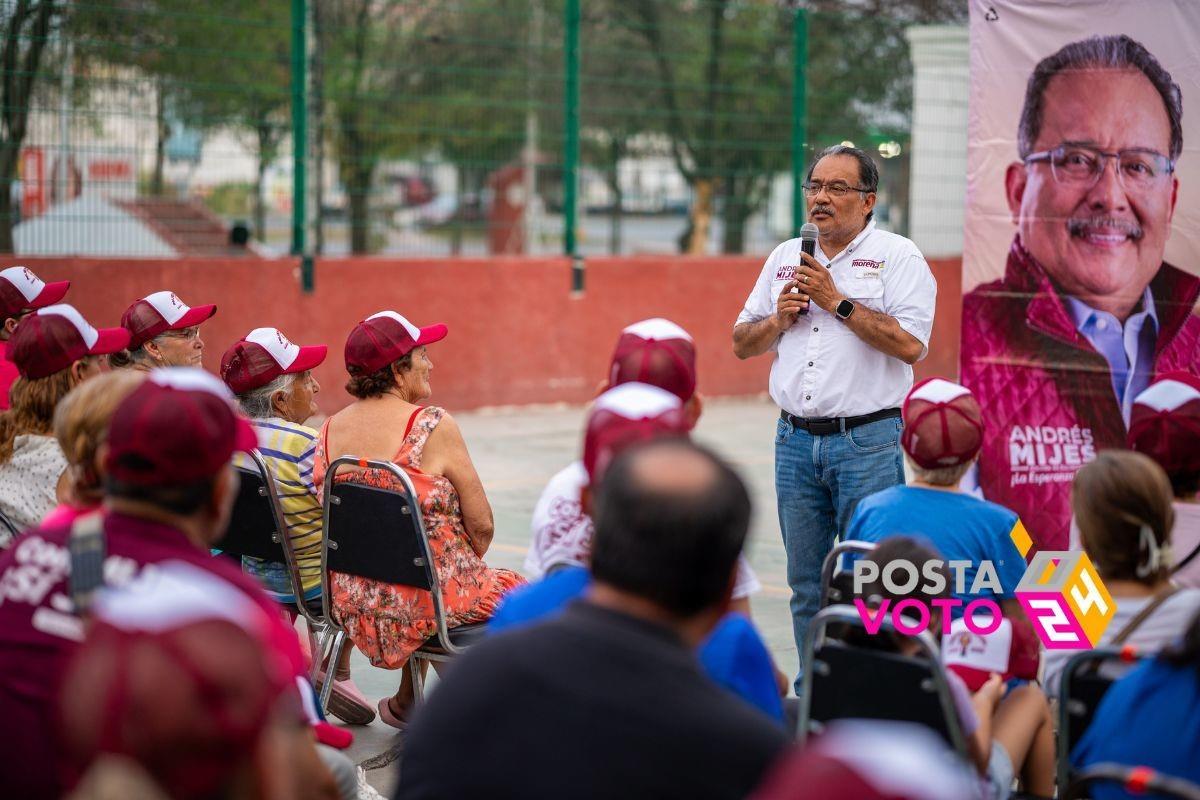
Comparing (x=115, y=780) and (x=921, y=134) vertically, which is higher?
(x=921, y=134)

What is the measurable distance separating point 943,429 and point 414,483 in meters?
1.63

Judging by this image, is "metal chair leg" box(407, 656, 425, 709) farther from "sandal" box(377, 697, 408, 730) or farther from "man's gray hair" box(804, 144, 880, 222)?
"man's gray hair" box(804, 144, 880, 222)

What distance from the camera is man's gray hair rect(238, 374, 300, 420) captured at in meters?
5.23

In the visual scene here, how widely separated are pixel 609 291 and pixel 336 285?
2650 millimetres

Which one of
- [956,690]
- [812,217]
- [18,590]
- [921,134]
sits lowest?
[956,690]

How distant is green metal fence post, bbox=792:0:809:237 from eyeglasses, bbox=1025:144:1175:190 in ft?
25.2

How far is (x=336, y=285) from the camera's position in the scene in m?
12.4

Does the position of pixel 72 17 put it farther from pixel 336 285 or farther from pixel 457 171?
pixel 457 171

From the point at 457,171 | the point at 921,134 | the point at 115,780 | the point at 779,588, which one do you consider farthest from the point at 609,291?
the point at 115,780

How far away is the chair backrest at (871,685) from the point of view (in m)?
3.08

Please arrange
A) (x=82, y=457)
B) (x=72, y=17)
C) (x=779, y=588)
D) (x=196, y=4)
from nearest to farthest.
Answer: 1. (x=82, y=457)
2. (x=779, y=588)
3. (x=72, y=17)
4. (x=196, y=4)

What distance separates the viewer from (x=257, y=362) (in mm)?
5180

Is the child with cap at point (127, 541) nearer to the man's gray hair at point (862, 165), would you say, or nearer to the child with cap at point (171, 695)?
the child with cap at point (171, 695)

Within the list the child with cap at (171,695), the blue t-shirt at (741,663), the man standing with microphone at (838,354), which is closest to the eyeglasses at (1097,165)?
the man standing with microphone at (838,354)
